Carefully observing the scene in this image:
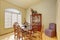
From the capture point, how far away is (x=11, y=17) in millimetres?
7328

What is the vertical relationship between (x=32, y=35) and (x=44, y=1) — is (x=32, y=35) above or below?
below

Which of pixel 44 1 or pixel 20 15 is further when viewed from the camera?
pixel 20 15

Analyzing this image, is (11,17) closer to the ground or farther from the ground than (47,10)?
closer to the ground

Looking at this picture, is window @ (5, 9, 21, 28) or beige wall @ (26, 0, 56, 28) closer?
window @ (5, 9, 21, 28)

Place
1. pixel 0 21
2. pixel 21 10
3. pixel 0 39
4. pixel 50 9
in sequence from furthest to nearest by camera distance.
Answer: pixel 21 10, pixel 50 9, pixel 0 21, pixel 0 39

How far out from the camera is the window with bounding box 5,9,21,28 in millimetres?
6607

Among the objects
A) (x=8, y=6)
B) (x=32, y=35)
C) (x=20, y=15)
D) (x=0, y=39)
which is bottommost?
(x=0, y=39)

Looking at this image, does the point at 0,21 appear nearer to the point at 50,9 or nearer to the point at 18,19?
the point at 18,19

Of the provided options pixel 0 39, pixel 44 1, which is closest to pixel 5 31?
A: pixel 0 39

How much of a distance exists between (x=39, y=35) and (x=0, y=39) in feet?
8.09

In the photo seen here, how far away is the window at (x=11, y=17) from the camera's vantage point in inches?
260

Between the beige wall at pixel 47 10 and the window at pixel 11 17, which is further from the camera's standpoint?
the beige wall at pixel 47 10

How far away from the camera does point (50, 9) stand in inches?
285

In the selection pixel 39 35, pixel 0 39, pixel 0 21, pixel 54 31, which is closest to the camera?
pixel 39 35
